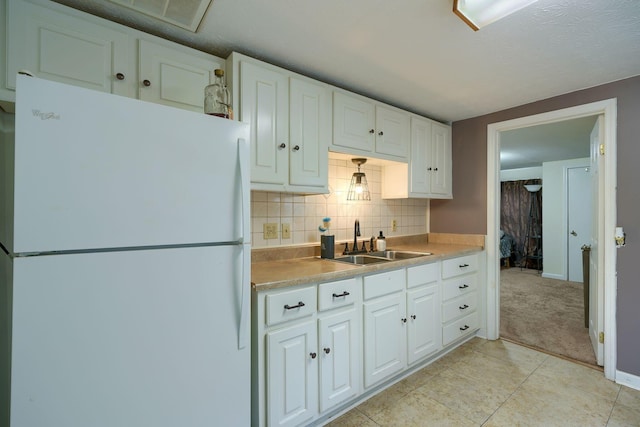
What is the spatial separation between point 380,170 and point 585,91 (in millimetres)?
1670

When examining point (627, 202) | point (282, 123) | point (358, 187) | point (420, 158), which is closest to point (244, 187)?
point (282, 123)

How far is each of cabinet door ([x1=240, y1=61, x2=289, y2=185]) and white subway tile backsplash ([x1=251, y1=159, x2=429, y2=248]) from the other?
327 millimetres

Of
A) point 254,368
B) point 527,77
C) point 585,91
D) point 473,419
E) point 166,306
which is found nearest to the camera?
point 166,306

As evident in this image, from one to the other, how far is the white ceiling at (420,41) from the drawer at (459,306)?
1.76 m

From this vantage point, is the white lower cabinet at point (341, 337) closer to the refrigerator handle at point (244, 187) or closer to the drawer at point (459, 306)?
the drawer at point (459, 306)

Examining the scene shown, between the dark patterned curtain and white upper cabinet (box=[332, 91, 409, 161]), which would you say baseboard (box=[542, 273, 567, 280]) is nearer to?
the dark patterned curtain

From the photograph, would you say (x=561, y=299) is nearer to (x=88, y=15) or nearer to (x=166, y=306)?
(x=166, y=306)

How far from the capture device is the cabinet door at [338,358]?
1.63 meters

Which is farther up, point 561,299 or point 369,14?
point 369,14

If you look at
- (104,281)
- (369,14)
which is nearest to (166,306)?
(104,281)

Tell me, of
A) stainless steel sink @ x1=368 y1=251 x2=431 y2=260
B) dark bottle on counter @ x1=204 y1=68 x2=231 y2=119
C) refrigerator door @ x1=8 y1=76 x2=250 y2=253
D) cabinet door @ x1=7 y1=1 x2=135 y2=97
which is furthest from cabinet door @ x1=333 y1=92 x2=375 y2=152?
cabinet door @ x1=7 y1=1 x2=135 y2=97

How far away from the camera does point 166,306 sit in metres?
1.08

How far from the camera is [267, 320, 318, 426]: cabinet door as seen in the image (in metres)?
1.43

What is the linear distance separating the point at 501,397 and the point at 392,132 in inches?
81.3
